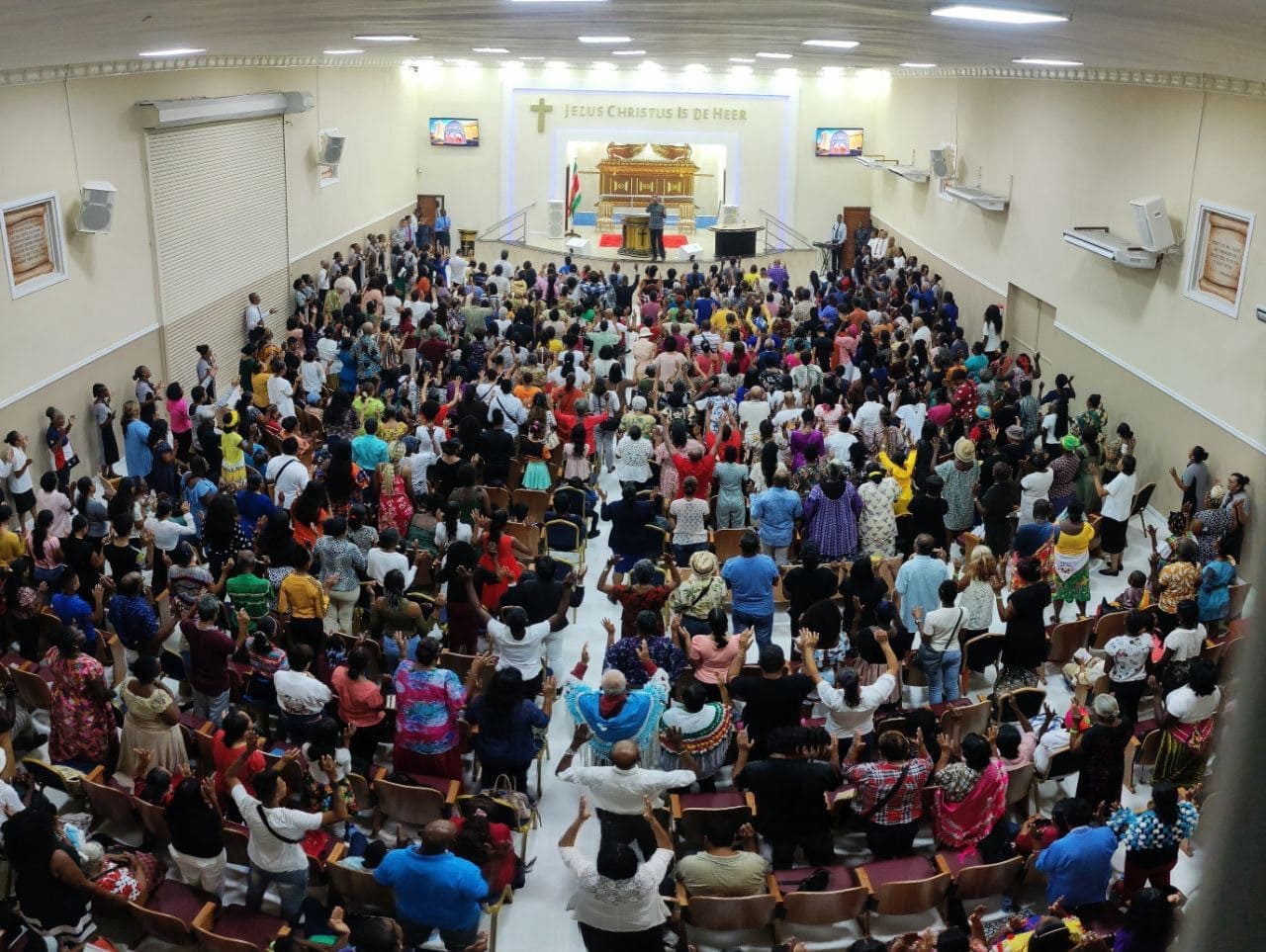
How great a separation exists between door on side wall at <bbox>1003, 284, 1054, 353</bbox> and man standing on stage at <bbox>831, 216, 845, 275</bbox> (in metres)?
9.28

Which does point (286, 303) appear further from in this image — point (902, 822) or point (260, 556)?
point (902, 822)

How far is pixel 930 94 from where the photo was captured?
79.9ft

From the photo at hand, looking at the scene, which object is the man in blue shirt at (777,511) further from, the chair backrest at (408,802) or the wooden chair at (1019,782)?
the chair backrest at (408,802)

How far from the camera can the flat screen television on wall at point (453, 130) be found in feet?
98.5

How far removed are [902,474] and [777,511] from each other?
1448 millimetres

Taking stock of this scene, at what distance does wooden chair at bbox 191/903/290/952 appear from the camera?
558 centimetres

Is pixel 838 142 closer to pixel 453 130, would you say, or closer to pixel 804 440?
pixel 453 130

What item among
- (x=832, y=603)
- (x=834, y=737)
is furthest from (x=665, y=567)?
(x=834, y=737)

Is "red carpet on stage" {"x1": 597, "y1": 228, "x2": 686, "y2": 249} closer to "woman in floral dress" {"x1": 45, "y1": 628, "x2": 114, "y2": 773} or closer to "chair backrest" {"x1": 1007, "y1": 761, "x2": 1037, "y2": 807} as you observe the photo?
"woman in floral dress" {"x1": 45, "y1": 628, "x2": 114, "y2": 773}

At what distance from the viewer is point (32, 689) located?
7832 mm

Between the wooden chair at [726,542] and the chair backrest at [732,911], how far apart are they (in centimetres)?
450

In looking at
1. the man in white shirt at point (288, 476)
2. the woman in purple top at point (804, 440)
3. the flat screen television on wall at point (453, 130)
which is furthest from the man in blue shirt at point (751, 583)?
the flat screen television on wall at point (453, 130)

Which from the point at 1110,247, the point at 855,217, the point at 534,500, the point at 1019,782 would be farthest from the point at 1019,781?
the point at 855,217

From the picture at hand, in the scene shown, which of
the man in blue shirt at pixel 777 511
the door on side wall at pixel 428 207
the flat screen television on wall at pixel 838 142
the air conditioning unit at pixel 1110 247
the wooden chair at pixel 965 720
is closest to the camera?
the wooden chair at pixel 965 720
